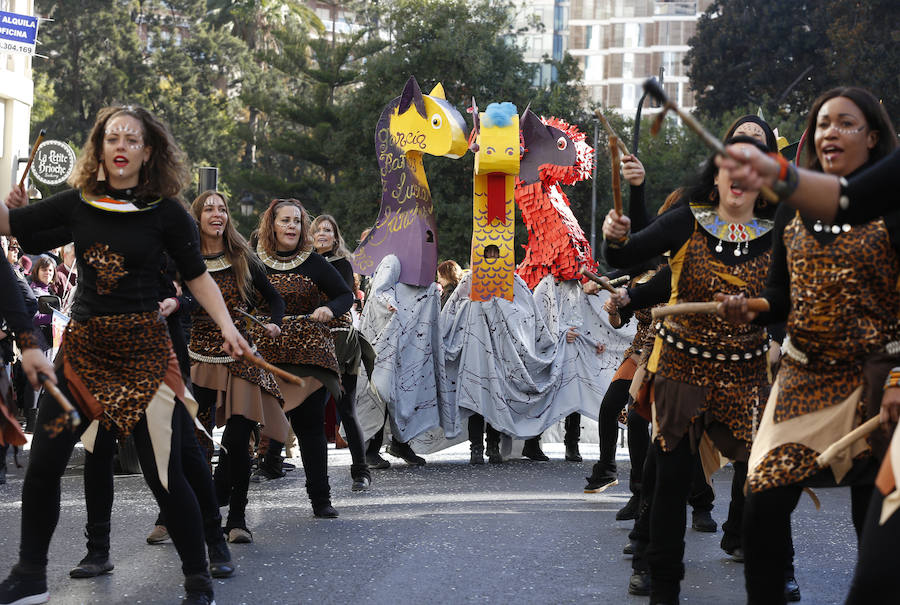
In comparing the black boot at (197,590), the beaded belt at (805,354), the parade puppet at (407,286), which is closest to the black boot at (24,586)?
the black boot at (197,590)

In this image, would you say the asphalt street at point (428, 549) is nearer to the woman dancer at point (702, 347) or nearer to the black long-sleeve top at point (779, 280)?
the woman dancer at point (702, 347)

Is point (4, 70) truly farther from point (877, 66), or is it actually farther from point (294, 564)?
point (294, 564)

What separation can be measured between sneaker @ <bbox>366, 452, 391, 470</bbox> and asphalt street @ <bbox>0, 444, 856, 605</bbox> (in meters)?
1.04

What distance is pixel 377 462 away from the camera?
444 inches

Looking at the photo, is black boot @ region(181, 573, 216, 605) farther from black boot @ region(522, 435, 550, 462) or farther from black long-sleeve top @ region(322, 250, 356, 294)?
black boot @ region(522, 435, 550, 462)

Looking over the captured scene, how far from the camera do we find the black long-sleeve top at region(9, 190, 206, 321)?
5.29m

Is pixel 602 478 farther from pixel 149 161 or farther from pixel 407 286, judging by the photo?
pixel 149 161

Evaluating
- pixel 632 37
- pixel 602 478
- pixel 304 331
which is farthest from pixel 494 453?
pixel 632 37

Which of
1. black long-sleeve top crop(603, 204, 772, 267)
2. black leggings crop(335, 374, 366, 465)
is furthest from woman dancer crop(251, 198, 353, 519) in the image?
black long-sleeve top crop(603, 204, 772, 267)

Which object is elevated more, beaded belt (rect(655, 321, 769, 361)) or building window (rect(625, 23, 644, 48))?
building window (rect(625, 23, 644, 48))

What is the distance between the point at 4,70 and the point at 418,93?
18945 millimetres

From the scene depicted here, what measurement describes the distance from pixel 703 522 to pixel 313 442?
2.34m

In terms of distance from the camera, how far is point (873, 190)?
12.6ft

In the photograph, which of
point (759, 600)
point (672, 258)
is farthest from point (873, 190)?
point (672, 258)
